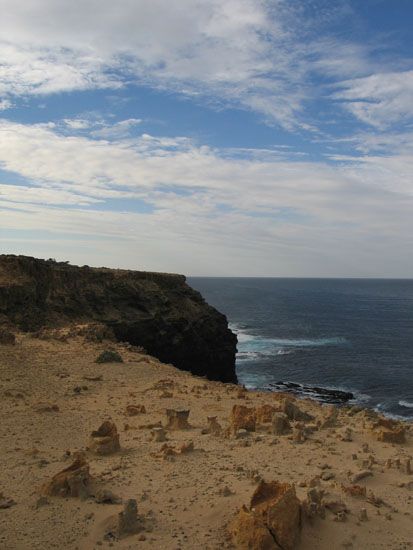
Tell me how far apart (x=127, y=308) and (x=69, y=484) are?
28.5 m

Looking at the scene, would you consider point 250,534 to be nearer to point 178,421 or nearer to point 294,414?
point 178,421

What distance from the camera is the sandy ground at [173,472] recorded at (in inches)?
266

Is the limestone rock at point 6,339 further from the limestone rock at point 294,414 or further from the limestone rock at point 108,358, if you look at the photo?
the limestone rock at point 294,414

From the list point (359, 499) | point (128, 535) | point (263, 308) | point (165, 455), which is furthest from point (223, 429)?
point (263, 308)

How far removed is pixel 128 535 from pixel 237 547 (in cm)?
148

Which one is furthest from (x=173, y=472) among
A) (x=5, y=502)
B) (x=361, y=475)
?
(x=361, y=475)

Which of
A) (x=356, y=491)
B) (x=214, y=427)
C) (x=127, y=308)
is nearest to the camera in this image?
(x=356, y=491)

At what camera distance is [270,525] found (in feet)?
21.3

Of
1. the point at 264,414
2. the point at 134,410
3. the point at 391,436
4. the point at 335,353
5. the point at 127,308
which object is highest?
the point at 127,308

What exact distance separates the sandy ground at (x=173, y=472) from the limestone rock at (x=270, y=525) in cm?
20

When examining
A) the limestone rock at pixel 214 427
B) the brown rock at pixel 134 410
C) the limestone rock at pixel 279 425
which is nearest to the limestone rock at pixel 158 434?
the limestone rock at pixel 214 427

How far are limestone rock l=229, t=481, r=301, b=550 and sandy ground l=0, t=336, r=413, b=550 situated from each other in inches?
7.9

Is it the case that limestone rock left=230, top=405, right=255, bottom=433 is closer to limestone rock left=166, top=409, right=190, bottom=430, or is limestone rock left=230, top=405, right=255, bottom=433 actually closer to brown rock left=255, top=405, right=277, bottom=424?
brown rock left=255, top=405, right=277, bottom=424

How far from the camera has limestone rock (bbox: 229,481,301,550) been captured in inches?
250
